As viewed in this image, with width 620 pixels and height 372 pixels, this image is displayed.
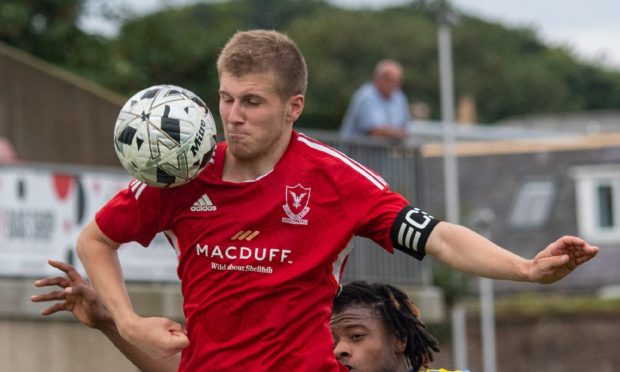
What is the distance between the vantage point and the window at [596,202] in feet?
144

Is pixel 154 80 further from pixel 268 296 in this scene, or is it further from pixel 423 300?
pixel 268 296

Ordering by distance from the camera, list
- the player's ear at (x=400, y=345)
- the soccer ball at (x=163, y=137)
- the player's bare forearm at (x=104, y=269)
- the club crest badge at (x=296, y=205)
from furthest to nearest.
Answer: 1. the player's ear at (x=400, y=345)
2. the club crest badge at (x=296, y=205)
3. the player's bare forearm at (x=104, y=269)
4. the soccer ball at (x=163, y=137)

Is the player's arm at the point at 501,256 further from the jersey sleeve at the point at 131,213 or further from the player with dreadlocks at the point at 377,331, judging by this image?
the player with dreadlocks at the point at 377,331

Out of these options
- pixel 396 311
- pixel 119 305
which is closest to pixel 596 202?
pixel 396 311

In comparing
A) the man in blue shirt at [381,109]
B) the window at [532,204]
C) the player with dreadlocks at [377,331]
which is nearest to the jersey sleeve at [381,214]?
the player with dreadlocks at [377,331]

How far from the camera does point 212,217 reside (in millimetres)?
6320

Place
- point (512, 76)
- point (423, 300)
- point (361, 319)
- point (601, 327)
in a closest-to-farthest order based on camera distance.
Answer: point (361, 319) < point (423, 300) < point (601, 327) < point (512, 76)

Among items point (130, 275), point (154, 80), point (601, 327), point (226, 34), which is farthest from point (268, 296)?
point (601, 327)

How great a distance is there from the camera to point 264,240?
20.6 feet

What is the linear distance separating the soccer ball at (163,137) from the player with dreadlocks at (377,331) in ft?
5.09

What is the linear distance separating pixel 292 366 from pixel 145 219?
2.73 feet

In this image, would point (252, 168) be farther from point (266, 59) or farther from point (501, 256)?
point (501, 256)

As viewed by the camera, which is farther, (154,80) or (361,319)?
(154,80)

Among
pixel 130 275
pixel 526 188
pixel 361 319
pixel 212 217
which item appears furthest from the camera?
pixel 526 188
